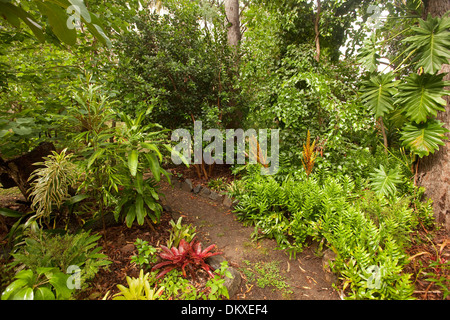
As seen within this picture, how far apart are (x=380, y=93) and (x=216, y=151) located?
8.64 feet

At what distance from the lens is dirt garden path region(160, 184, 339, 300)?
1.94 m

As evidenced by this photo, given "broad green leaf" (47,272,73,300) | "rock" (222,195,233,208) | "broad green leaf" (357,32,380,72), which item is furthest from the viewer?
"rock" (222,195,233,208)

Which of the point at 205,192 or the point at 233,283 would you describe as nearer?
the point at 233,283

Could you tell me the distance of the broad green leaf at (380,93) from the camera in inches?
100

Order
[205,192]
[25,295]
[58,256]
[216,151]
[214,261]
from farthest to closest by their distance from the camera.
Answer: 1. [216,151]
2. [205,192]
3. [214,261]
4. [58,256]
5. [25,295]

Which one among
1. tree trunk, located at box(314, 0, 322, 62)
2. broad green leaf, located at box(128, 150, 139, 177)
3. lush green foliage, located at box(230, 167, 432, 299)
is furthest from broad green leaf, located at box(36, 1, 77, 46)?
tree trunk, located at box(314, 0, 322, 62)

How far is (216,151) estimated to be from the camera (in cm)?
400

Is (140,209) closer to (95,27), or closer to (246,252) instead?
(246,252)

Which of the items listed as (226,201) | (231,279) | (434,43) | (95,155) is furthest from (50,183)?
(434,43)

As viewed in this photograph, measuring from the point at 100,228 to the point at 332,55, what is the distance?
4665 millimetres

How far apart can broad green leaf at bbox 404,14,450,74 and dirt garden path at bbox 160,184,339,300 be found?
7.91 feet

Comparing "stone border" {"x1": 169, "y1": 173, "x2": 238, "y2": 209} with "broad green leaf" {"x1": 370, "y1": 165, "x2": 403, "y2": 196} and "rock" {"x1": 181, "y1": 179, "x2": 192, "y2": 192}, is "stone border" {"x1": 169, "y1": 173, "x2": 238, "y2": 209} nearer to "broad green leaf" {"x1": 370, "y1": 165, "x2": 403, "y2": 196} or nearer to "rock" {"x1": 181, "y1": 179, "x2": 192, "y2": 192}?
"rock" {"x1": 181, "y1": 179, "x2": 192, "y2": 192}

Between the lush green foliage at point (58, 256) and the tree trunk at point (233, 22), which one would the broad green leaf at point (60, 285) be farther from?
the tree trunk at point (233, 22)

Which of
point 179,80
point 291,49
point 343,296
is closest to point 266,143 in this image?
point 291,49
